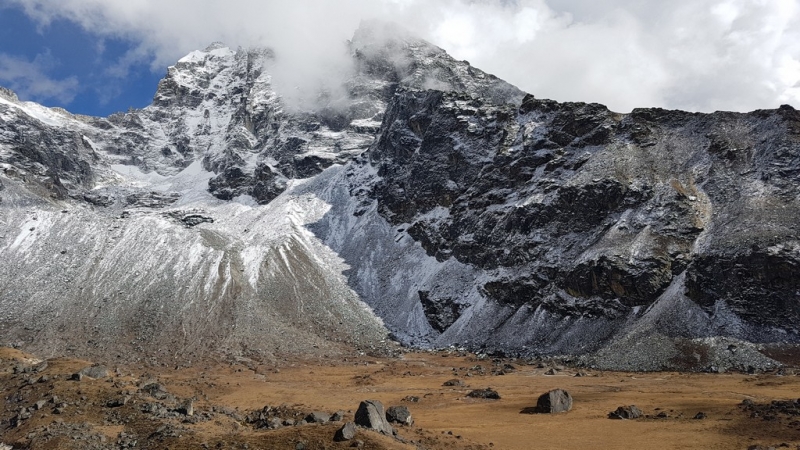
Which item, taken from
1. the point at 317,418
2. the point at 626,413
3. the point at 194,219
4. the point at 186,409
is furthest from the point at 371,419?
the point at 194,219

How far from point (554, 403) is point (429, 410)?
10.0m

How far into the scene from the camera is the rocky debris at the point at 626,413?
36.4 metres

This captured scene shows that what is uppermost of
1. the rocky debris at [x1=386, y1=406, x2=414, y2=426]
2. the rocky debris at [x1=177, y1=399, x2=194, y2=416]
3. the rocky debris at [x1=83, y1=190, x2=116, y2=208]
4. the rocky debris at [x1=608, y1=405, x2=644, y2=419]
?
the rocky debris at [x1=83, y1=190, x2=116, y2=208]

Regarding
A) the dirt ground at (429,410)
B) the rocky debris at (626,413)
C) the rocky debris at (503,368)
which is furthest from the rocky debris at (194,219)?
the rocky debris at (626,413)

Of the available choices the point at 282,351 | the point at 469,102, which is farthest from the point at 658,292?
the point at 469,102

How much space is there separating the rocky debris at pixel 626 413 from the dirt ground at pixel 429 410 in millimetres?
644

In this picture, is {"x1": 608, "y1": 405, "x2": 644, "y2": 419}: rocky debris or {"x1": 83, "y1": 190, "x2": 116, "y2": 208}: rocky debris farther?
{"x1": 83, "y1": 190, "x2": 116, "y2": 208}: rocky debris

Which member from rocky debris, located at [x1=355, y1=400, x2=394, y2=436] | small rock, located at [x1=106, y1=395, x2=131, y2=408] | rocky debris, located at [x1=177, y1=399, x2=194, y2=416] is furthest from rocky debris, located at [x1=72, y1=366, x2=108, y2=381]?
rocky debris, located at [x1=355, y1=400, x2=394, y2=436]

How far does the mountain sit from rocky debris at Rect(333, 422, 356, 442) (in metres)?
46.0

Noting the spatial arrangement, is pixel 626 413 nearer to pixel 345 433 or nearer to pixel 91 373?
pixel 345 433

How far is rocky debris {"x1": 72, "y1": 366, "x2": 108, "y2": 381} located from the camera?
35.2 meters

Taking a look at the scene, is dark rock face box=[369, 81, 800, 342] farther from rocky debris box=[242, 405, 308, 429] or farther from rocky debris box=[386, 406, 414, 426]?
rocky debris box=[242, 405, 308, 429]

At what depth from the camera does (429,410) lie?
43.2 meters

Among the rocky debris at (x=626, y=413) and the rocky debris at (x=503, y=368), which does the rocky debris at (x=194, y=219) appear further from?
the rocky debris at (x=626, y=413)
